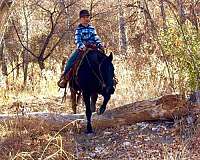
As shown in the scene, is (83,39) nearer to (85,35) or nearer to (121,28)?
(85,35)

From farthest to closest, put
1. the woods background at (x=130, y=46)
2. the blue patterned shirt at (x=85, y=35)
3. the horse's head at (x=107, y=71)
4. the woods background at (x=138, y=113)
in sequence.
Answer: the blue patterned shirt at (x=85, y=35)
the horse's head at (x=107, y=71)
the woods background at (x=130, y=46)
the woods background at (x=138, y=113)

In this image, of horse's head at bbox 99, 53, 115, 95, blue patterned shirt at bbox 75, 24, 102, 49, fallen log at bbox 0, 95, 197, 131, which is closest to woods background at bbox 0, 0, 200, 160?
fallen log at bbox 0, 95, 197, 131

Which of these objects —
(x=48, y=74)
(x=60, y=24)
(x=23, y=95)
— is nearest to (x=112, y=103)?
(x=23, y=95)

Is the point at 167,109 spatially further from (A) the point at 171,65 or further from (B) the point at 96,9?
(B) the point at 96,9

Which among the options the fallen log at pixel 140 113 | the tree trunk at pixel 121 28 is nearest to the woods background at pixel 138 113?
the fallen log at pixel 140 113

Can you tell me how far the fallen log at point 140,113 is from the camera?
7.91 metres

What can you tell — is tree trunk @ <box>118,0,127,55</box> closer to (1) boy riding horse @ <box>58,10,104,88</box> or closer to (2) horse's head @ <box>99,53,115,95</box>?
(1) boy riding horse @ <box>58,10,104,88</box>

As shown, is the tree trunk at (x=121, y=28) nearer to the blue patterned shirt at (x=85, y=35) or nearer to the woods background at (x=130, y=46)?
the woods background at (x=130, y=46)

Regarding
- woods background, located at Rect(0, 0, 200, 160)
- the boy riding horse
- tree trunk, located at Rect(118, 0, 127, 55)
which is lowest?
woods background, located at Rect(0, 0, 200, 160)

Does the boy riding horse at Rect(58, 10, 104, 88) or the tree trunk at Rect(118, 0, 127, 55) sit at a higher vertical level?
the tree trunk at Rect(118, 0, 127, 55)

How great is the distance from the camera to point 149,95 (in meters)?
10.3

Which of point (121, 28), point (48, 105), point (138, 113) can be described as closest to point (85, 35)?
point (138, 113)

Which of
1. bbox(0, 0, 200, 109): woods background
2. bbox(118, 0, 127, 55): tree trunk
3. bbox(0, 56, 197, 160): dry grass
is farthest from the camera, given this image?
bbox(118, 0, 127, 55): tree trunk

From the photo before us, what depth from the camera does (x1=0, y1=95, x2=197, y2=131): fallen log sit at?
Result: 7.91 metres
